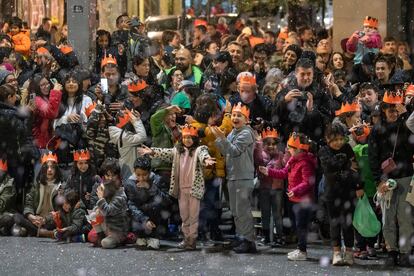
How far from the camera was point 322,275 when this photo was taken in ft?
42.9

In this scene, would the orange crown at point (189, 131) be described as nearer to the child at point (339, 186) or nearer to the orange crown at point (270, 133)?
the orange crown at point (270, 133)

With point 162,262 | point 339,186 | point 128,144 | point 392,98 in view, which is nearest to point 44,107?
point 128,144

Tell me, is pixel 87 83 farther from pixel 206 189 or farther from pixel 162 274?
pixel 162 274

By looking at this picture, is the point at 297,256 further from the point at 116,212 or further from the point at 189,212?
the point at 116,212

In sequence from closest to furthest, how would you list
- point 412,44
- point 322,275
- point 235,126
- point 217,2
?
point 322,275, point 235,126, point 412,44, point 217,2

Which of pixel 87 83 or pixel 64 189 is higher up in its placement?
pixel 87 83

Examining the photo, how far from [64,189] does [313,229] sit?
114 inches

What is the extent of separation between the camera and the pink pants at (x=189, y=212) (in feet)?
48.3

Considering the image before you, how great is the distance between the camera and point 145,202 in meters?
14.9

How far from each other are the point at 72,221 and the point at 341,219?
338cm

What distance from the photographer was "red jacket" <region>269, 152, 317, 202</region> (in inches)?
556

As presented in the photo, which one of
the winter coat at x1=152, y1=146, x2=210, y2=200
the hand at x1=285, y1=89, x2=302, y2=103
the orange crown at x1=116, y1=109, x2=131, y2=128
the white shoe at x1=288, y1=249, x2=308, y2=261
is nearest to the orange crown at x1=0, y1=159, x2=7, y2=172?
the orange crown at x1=116, y1=109, x2=131, y2=128

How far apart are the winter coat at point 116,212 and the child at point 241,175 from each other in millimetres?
1209

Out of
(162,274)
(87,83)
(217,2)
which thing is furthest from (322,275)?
(217,2)
